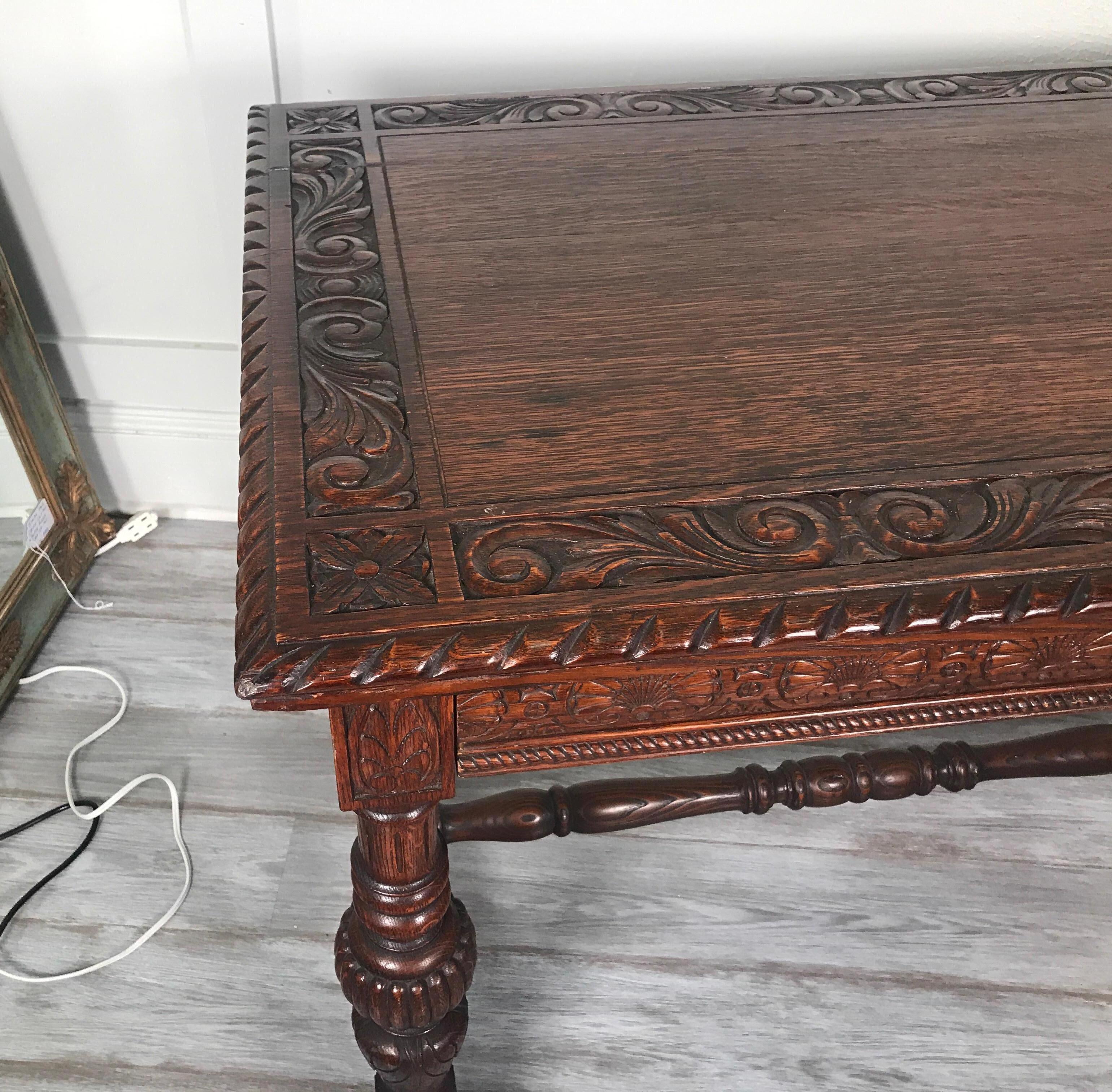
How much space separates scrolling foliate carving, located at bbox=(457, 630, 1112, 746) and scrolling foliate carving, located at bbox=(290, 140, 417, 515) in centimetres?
13

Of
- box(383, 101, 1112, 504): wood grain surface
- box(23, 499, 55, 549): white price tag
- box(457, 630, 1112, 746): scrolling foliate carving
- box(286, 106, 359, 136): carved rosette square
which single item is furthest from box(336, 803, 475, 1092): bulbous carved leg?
box(23, 499, 55, 549): white price tag

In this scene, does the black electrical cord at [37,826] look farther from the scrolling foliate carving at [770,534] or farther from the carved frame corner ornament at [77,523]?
the scrolling foliate carving at [770,534]

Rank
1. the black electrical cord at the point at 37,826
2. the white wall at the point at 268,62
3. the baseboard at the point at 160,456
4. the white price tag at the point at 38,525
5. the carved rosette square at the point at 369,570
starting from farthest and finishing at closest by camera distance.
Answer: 1. the baseboard at the point at 160,456
2. the white price tag at the point at 38,525
3. the white wall at the point at 268,62
4. the black electrical cord at the point at 37,826
5. the carved rosette square at the point at 369,570

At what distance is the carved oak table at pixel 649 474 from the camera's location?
521 millimetres

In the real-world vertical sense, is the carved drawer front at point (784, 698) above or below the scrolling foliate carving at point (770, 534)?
below

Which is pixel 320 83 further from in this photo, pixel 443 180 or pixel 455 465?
pixel 455 465

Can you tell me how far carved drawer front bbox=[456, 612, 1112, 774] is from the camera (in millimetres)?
567

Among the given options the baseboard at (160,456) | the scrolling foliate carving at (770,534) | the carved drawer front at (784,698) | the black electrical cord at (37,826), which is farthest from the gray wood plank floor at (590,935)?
the scrolling foliate carving at (770,534)

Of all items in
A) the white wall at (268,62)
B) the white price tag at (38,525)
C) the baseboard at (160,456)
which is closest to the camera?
the white wall at (268,62)

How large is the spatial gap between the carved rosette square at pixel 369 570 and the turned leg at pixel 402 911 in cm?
7

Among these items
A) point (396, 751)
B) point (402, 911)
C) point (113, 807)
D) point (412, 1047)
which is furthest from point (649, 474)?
point (113, 807)

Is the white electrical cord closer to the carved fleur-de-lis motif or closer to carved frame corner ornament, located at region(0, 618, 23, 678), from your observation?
carved frame corner ornament, located at region(0, 618, 23, 678)

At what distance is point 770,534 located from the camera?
0.56 meters

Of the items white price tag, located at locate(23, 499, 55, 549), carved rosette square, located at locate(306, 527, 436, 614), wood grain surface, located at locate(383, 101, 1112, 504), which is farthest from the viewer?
white price tag, located at locate(23, 499, 55, 549)
